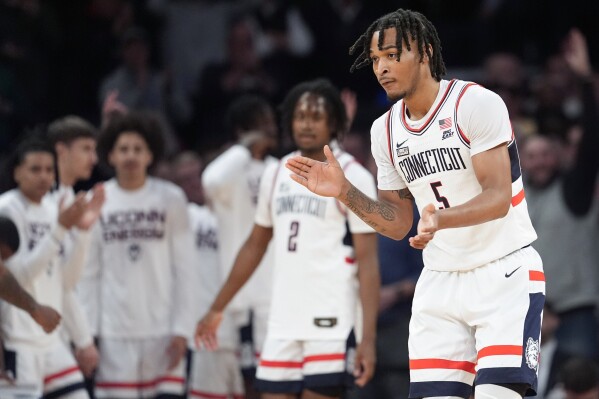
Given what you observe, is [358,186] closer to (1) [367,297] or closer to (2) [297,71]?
(1) [367,297]

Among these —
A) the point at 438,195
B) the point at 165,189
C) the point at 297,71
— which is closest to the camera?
the point at 438,195

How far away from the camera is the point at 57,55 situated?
1254 cm

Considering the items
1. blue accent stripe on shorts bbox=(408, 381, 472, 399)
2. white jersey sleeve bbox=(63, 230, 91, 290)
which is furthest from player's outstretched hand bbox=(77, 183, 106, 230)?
blue accent stripe on shorts bbox=(408, 381, 472, 399)

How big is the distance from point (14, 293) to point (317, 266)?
1.83 metres

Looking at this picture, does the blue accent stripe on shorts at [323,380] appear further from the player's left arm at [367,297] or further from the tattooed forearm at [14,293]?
the tattooed forearm at [14,293]

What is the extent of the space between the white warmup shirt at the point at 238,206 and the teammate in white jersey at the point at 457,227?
340 centimetres

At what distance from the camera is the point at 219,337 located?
30.9 feet

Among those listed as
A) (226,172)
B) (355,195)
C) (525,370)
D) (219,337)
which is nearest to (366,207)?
(355,195)

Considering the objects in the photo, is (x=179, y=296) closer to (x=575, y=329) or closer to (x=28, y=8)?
(x=575, y=329)

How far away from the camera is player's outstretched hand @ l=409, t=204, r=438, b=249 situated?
5066 millimetres

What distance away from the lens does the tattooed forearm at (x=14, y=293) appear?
7.22 m

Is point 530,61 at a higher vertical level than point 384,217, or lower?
higher

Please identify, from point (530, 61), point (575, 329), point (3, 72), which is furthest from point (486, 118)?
point (530, 61)

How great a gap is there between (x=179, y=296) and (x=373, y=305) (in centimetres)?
222
